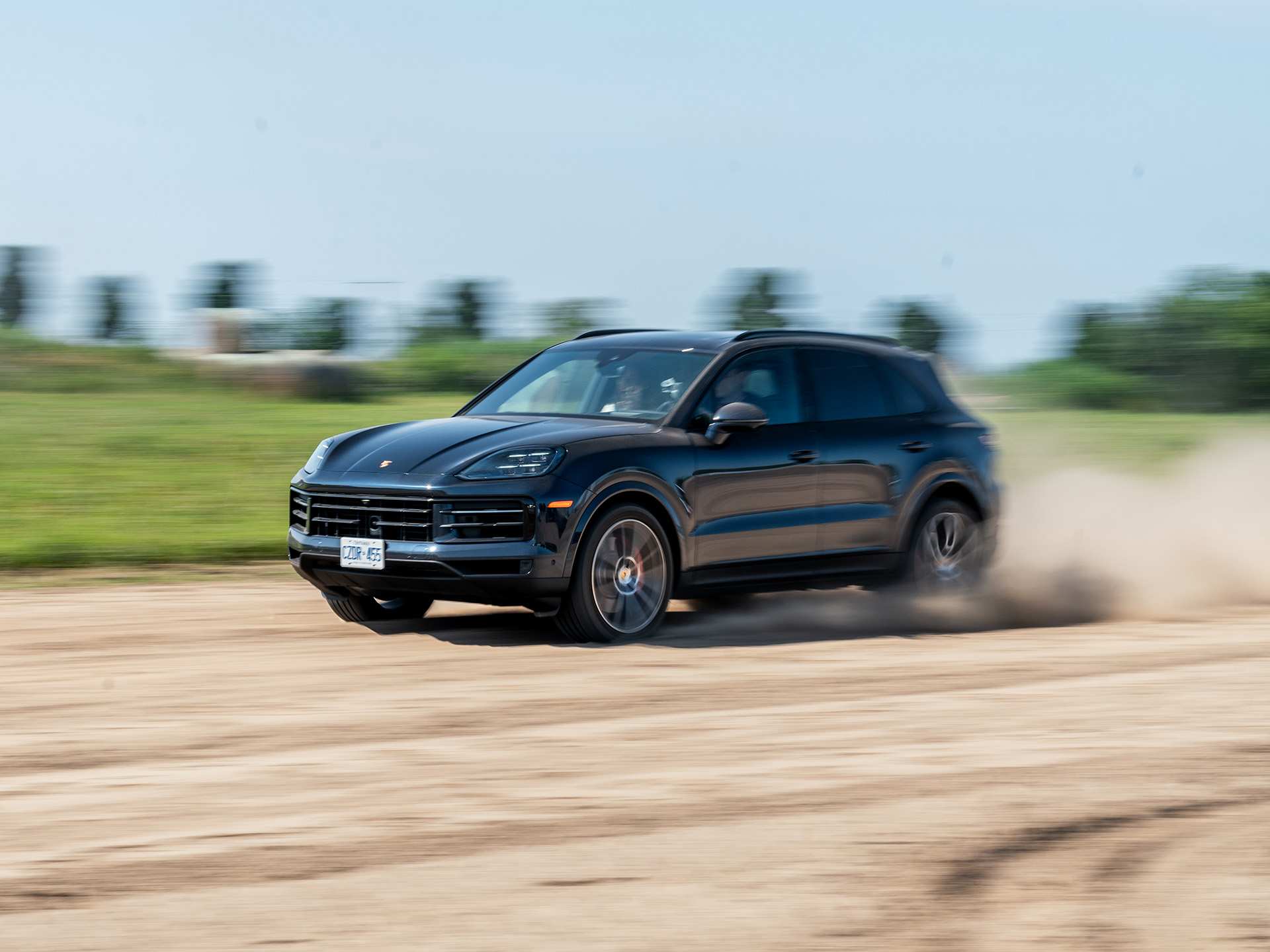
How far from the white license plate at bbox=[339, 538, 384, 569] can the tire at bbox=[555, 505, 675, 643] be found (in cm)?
99

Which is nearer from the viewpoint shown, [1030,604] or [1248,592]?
[1030,604]

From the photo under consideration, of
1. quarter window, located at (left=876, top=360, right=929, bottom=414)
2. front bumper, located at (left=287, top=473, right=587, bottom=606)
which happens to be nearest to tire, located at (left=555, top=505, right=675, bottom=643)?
front bumper, located at (left=287, top=473, right=587, bottom=606)

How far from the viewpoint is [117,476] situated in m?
19.1

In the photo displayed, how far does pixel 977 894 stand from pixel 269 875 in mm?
2098

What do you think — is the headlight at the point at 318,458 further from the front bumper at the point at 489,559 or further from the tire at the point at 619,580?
the tire at the point at 619,580

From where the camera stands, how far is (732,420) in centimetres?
1042

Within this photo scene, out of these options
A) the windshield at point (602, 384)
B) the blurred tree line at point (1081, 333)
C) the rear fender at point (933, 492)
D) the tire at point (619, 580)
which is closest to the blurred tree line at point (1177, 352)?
the blurred tree line at point (1081, 333)

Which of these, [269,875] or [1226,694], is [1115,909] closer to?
[269,875]

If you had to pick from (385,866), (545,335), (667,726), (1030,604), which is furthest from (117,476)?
(385,866)

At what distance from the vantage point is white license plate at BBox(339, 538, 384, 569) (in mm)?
9828

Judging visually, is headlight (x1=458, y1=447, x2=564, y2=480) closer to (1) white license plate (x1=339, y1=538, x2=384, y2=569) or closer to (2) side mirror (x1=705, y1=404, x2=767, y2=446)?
(1) white license plate (x1=339, y1=538, x2=384, y2=569)

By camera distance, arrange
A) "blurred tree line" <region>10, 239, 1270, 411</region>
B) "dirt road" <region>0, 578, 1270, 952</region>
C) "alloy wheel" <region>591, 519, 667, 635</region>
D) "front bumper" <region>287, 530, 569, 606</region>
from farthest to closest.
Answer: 1. "blurred tree line" <region>10, 239, 1270, 411</region>
2. "alloy wheel" <region>591, 519, 667, 635</region>
3. "front bumper" <region>287, 530, 569, 606</region>
4. "dirt road" <region>0, 578, 1270, 952</region>

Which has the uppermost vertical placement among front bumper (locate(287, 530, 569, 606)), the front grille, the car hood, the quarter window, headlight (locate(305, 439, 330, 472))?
the quarter window

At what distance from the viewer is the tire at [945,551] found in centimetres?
1173
